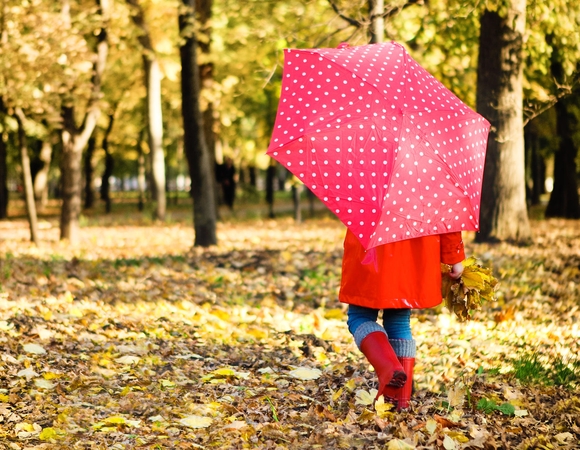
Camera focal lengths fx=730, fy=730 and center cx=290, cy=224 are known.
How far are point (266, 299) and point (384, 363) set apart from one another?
4001mm

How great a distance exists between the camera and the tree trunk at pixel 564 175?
56.1 ft

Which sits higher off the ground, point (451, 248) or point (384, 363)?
point (451, 248)

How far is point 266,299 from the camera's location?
26.3 ft

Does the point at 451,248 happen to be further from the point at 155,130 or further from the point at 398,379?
the point at 155,130

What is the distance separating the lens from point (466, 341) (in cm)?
621

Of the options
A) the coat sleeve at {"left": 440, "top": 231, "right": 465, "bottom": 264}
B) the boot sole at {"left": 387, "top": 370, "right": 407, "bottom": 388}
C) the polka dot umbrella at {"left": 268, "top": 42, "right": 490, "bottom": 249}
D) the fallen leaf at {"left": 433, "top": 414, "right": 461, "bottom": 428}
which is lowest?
the fallen leaf at {"left": 433, "top": 414, "right": 461, "bottom": 428}

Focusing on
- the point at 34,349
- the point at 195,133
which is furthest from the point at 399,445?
the point at 195,133

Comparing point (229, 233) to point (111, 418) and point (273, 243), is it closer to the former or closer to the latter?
point (273, 243)

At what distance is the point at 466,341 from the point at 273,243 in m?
7.56

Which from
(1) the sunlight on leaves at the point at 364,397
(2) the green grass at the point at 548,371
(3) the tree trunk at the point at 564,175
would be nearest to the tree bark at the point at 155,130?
(3) the tree trunk at the point at 564,175

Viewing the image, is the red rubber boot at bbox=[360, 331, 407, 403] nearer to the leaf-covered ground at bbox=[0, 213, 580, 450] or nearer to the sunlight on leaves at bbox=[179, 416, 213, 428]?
the leaf-covered ground at bbox=[0, 213, 580, 450]

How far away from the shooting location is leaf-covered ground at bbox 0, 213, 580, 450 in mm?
4105

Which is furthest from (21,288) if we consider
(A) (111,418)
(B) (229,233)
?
(B) (229,233)

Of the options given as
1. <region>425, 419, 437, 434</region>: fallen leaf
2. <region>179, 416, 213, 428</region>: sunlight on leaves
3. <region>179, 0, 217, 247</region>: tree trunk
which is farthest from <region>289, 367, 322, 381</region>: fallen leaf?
<region>179, 0, 217, 247</region>: tree trunk
